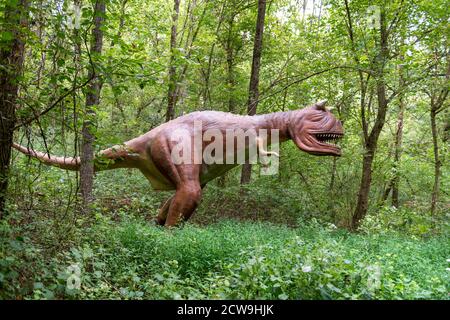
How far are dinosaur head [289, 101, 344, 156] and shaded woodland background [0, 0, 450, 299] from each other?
1161 mm

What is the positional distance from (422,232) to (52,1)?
252 inches

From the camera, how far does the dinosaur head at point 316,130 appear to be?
6.72 metres

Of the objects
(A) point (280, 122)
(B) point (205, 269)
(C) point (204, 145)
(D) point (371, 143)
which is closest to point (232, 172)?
(D) point (371, 143)

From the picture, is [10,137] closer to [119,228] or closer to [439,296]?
[119,228]

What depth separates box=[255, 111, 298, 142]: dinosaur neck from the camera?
693 cm

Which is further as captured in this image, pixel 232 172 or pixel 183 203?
pixel 232 172

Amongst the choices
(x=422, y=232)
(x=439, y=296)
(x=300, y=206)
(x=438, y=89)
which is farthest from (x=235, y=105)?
(x=439, y=296)

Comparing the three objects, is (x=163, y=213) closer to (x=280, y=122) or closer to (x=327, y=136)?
(x=280, y=122)

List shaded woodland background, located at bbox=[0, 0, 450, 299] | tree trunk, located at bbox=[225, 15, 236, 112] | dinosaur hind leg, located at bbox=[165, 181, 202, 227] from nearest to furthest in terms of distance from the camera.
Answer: shaded woodland background, located at bbox=[0, 0, 450, 299] < dinosaur hind leg, located at bbox=[165, 181, 202, 227] < tree trunk, located at bbox=[225, 15, 236, 112]

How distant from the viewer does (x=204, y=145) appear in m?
7.02

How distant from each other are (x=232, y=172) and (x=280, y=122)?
15.5 ft

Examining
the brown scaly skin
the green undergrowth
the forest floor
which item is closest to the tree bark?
the forest floor

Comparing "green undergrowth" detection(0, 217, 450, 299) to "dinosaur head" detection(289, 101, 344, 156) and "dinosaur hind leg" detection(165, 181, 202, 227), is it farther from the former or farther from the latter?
"dinosaur head" detection(289, 101, 344, 156)

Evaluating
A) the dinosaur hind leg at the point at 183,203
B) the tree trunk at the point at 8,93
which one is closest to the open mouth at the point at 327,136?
the dinosaur hind leg at the point at 183,203
